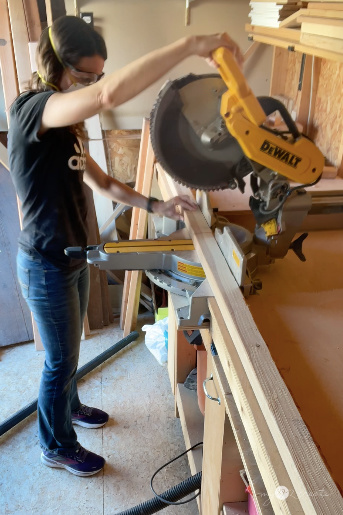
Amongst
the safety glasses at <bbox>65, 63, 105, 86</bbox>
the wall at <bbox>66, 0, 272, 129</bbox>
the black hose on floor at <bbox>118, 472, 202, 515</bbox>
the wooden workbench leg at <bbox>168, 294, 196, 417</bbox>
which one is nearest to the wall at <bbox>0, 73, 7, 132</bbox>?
the wall at <bbox>66, 0, 272, 129</bbox>

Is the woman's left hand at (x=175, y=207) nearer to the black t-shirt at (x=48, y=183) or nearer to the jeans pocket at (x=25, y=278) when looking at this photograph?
the black t-shirt at (x=48, y=183)

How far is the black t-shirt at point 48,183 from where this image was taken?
45.9 inches

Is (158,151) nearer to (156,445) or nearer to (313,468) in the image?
(313,468)

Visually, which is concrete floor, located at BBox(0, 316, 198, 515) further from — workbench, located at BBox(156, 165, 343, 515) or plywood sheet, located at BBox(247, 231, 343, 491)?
plywood sheet, located at BBox(247, 231, 343, 491)

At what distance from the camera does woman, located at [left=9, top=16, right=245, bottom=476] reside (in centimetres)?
89

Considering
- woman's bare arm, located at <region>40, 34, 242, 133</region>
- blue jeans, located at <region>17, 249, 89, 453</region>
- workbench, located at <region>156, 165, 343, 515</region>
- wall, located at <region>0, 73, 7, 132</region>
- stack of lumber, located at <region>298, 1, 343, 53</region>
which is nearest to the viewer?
workbench, located at <region>156, 165, 343, 515</region>

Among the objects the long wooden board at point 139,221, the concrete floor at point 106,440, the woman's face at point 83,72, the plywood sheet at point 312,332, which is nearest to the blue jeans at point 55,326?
the concrete floor at point 106,440

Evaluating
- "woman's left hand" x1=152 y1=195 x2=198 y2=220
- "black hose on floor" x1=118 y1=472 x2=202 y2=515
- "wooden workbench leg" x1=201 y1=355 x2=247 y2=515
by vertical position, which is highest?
"woman's left hand" x1=152 y1=195 x2=198 y2=220

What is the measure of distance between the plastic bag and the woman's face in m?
1.36

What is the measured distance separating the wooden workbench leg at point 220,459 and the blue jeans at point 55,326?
22.2 inches

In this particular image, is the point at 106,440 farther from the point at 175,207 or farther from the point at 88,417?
the point at 175,207

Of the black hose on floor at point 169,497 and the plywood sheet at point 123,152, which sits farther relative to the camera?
the plywood sheet at point 123,152

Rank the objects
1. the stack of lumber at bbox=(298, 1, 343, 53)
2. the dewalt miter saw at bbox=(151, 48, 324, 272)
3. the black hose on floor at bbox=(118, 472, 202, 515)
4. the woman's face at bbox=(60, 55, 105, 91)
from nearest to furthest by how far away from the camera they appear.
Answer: the dewalt miter saw at bbox=(151, 48, 324, 272) < the woman's face at bbox=(60, 55, 105, 91) < the stack of lumber at bbox=(298, 1, 343, 53) < the black hose on floor at bbox=(118, 472, 202, 515)

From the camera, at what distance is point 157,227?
1585 millimetres
